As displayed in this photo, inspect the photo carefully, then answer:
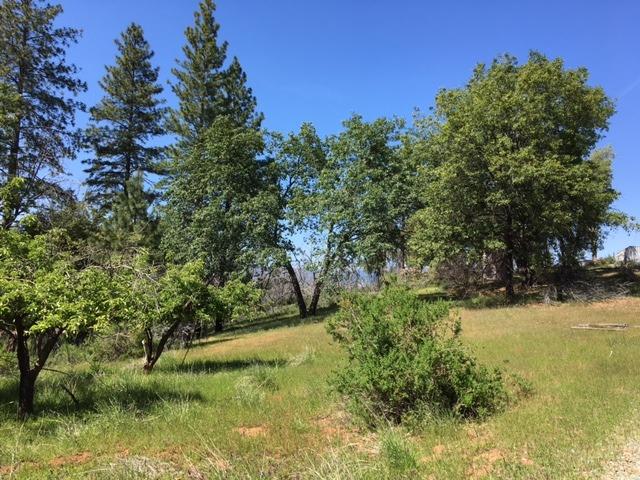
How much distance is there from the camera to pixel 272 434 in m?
7.01

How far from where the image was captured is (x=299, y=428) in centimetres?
725

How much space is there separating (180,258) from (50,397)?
62.8 feet

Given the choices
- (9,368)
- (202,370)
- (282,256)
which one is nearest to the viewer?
(9,368)

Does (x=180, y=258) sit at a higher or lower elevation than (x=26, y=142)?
lower

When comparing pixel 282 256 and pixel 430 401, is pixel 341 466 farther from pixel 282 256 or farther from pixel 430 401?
pixel 282 256

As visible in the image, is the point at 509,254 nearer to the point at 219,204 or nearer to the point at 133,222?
the point at 219,204

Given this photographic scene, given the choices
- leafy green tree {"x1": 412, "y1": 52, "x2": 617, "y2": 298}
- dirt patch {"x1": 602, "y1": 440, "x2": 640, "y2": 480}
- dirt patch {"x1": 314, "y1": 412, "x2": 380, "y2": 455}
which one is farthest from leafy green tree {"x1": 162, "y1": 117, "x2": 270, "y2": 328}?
dirt patch {"x1": 602, "y1": 440, "x2": 640, "y2": 480}

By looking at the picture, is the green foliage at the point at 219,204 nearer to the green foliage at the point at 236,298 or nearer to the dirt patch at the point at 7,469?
the green foliage at the point at 236,298

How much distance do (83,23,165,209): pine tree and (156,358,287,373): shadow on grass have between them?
2098 centimetres

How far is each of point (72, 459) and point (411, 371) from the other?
478 cm

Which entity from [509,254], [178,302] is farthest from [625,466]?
[509,254]

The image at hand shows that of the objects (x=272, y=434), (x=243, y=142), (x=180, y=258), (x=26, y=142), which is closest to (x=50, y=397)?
(x=272, y=434)

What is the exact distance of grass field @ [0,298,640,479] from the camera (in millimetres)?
5234

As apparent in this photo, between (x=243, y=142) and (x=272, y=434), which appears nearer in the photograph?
(x=272, y=434)
